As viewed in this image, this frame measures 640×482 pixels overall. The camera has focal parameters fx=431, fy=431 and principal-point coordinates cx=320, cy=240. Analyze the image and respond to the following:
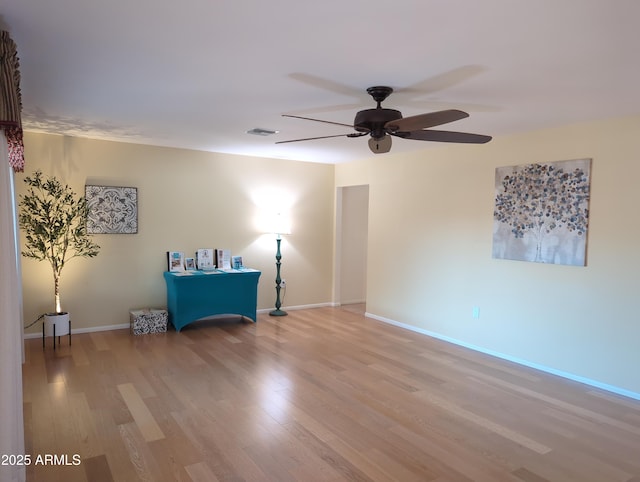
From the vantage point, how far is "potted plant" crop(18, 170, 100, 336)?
4.66 meters

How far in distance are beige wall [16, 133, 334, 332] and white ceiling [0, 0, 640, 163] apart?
1197mm

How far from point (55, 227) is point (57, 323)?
3.41 feet

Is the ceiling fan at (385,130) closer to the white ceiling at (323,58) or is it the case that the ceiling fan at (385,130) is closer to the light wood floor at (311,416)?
the white ceiling at (323,58)

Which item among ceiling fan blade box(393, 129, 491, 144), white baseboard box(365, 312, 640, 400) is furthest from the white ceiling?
white baseboard box(365, 312, 640, 400)

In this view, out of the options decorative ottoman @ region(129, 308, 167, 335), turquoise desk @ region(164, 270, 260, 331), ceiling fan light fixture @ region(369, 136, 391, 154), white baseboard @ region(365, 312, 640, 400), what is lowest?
white baseboard @ region(365, 312, 640, 400)

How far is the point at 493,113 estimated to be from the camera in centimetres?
358

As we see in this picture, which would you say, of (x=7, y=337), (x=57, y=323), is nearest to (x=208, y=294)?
(x=57, y=323)

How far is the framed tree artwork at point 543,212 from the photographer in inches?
154

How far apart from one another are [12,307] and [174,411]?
1.54 metres

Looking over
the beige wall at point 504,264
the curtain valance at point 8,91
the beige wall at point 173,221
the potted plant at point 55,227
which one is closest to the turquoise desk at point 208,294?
the beige wall at point 173,221

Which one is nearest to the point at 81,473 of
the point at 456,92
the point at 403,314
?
the point at 456,92

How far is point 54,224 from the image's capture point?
15.5ft

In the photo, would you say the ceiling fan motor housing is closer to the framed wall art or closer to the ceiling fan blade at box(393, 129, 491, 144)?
the ceiling fan blade at box(393, 129, 491, 144)

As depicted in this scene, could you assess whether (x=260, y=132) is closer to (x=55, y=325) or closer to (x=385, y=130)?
(x=385, y=130)
